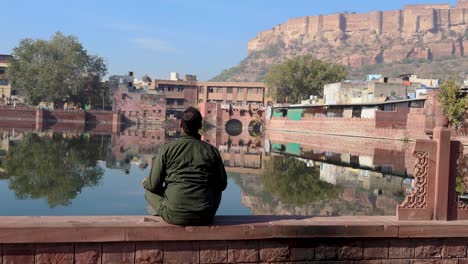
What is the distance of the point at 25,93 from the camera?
218ft

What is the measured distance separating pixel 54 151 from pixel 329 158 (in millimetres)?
12853

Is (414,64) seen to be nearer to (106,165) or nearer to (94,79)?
(94,79)

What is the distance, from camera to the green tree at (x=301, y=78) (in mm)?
71056

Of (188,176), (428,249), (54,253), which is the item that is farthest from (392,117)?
(54,253)

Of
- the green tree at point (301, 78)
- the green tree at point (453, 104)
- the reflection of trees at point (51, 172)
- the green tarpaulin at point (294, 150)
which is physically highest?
the green tree at point (301, 78)

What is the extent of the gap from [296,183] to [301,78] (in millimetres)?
56006

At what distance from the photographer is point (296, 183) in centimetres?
1686

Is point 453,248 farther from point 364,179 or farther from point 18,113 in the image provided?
point 18,113

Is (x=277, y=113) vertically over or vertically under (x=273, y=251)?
over

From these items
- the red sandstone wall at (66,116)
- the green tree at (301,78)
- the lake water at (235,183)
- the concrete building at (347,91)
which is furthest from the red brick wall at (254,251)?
the green tree at (301,78)

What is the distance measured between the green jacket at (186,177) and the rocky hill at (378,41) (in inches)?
5397

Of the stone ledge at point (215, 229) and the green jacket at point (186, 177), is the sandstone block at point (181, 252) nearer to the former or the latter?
the stone ledge at point (215, 229)

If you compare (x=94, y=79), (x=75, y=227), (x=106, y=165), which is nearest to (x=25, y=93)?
(x=94, y=79)

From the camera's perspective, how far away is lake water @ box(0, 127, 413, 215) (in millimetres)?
12324
